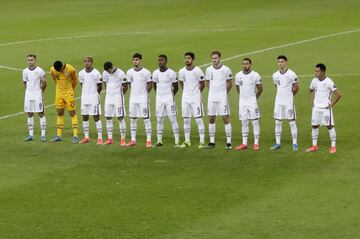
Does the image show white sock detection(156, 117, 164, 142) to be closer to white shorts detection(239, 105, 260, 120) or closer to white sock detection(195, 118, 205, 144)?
white sock detection(195, 118, 205, 144)

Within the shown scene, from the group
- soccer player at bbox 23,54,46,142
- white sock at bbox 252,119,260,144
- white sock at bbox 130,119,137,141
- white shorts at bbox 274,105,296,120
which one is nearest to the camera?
white shorts at bbox 274,105,296,120

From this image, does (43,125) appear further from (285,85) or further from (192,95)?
(285,85)

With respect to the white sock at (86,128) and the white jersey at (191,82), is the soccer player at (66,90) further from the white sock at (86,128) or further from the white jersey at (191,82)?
the white jersey at (191,82)

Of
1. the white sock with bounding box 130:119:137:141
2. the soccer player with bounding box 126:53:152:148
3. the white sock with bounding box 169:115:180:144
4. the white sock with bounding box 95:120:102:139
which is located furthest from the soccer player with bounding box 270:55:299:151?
the white sock with bounding box 95:120:102:139

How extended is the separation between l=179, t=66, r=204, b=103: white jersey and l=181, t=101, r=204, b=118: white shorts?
0.29 feet

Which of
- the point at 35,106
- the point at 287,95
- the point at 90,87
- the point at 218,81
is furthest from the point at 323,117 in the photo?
the point at 35,106

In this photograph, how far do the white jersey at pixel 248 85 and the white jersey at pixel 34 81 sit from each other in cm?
588

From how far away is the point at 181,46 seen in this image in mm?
48500

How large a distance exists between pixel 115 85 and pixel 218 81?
9.66 ft

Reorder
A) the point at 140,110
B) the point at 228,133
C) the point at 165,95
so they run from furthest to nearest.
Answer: the point at 140,110, the point at 165,95, the point at 228,133

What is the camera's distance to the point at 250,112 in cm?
2878

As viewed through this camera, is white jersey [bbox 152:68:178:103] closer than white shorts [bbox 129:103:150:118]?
Yes

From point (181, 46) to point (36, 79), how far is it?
1848 cm

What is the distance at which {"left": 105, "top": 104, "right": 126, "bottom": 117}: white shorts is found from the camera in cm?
2973
